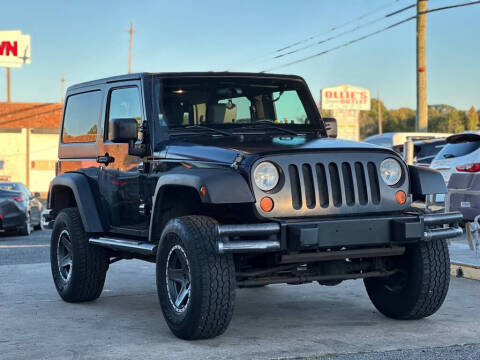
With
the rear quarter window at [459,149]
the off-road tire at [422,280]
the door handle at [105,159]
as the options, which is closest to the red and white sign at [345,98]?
the rear quarter window at [459,149]

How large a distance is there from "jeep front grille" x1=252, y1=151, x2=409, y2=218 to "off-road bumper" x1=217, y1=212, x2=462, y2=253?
4.3 inches

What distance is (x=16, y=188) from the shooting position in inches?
798

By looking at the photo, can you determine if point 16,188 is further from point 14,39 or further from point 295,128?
point 14,39

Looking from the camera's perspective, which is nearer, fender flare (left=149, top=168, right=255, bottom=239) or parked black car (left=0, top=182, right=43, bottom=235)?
fender flare (left=149, top=168, right=255, bottom=239)

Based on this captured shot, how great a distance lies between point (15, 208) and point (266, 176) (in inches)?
543

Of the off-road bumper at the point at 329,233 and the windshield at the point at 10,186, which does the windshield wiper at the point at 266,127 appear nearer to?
the off-road bumper at the point at 329,233

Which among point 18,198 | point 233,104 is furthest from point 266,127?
point 18,198

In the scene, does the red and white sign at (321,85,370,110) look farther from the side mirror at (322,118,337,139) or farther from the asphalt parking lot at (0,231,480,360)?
the side mirror at (322,118,337,139)

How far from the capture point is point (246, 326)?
23.6ft

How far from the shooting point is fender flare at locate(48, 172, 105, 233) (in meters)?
8.21

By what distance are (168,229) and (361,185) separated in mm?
1489

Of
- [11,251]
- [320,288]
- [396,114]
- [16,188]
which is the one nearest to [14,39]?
[16,188]

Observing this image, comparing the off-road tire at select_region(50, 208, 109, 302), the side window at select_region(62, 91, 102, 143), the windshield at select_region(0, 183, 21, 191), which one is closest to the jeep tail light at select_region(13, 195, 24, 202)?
the windshield at select_region(0, 183, 21, 191)

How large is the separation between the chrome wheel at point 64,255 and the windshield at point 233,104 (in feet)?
6.34
